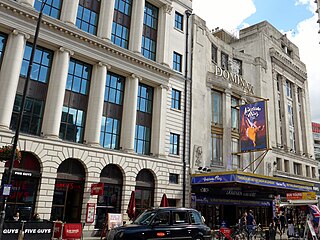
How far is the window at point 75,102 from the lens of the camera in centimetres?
2288

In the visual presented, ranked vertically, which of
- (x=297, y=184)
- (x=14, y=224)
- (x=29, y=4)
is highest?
(x=29, y=4)

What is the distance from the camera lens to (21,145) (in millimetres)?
19547

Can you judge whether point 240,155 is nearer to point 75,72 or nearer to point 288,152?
point 288,152

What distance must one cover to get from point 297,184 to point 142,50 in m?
21.0

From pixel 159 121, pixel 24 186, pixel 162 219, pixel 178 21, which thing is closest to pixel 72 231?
pixel 24 186

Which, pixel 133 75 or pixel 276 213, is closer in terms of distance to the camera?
pixel 133 75

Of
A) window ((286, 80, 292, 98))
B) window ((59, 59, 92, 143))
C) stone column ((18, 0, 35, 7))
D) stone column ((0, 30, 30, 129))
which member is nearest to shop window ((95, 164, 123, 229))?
window ((59, 59, 92, 143))

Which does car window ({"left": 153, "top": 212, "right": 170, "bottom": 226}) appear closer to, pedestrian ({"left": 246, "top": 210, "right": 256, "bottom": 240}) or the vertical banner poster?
pedestrian ({"left": 246, "top": 210, "right": 256, "bottom": 240})

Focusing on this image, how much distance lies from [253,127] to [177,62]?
10.6 metres

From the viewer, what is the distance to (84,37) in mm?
23844

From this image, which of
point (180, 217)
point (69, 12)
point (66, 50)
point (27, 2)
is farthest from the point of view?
point (69, 12)

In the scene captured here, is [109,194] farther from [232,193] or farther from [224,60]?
[224,60]

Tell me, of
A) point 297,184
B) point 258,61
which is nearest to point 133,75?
point 297,184

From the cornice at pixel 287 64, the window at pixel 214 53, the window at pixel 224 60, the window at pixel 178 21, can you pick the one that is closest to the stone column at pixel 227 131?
the window at pixel 224 60
